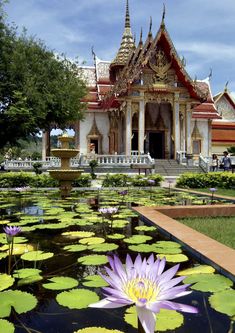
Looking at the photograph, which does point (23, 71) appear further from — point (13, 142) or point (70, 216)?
point (70, 216)

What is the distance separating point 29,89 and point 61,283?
12002mm

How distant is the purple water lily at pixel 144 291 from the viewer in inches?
38.2

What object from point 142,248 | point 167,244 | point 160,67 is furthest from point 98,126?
point 142,248

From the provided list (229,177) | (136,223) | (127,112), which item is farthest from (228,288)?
(127,112)

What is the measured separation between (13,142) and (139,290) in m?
14.3

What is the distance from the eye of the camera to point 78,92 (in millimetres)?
17422

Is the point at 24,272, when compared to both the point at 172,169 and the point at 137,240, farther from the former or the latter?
the point at 172,169

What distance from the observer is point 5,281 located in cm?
255

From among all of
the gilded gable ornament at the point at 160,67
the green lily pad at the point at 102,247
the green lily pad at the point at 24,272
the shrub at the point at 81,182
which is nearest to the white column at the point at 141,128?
the gilded gable ornament at the point at 160,67

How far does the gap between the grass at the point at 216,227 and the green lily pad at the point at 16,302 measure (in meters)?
2.27

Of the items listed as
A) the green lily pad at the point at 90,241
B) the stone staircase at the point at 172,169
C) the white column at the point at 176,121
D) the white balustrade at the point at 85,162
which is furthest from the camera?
the white column at the point at 176,121

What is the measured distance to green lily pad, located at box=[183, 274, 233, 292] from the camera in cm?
239

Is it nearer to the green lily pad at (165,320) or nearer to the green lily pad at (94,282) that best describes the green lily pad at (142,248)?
the green lily pad at (94,282)

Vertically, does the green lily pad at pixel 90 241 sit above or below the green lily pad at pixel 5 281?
below
